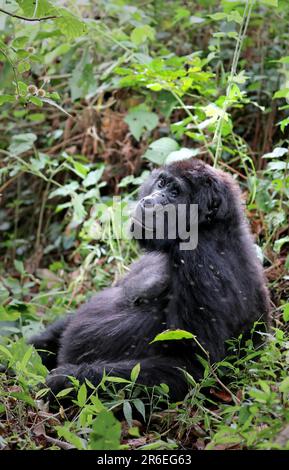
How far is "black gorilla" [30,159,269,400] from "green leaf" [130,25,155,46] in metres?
1.52

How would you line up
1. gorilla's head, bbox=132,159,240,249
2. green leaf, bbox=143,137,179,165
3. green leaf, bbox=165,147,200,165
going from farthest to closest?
green leaf, bbox=143,137,179,165 → green leaf, bbox=165,147,200,165 → gorilla's head, bbox=132,159,240,249

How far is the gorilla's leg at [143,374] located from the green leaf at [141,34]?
2646 mm

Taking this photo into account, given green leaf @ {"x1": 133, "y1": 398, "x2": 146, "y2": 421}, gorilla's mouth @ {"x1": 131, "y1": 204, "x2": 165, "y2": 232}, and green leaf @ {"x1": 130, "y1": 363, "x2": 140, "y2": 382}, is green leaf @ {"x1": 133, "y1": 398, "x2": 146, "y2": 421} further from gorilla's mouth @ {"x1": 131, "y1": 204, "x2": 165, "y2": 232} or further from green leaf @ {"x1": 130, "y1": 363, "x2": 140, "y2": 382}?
gorilla's mouth @ {"x1": 131, "y1": 204, "x2": 165, "y2": 232}

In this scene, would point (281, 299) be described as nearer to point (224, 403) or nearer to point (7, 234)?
point (224, 403)

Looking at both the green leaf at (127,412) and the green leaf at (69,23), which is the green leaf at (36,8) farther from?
the green leaf at (127,412)

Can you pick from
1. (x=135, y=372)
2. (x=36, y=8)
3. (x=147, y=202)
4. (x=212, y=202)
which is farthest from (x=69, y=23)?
(x=135, y=372)

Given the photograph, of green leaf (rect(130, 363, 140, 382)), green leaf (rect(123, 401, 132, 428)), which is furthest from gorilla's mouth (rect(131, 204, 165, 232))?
green leaf (rect(123, 401, 132, 428))

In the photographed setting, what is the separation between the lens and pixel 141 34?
18.1 ft

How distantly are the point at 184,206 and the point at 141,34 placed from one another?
196cm

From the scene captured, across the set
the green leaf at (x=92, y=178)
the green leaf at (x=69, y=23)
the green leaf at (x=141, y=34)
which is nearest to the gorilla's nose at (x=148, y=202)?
the green leaf at (x=69, y=23)

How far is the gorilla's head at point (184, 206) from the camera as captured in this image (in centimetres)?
397

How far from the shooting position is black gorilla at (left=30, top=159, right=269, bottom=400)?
3723 millimetres

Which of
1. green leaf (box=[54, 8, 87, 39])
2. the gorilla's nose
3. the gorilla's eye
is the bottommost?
the gorilla's nose
